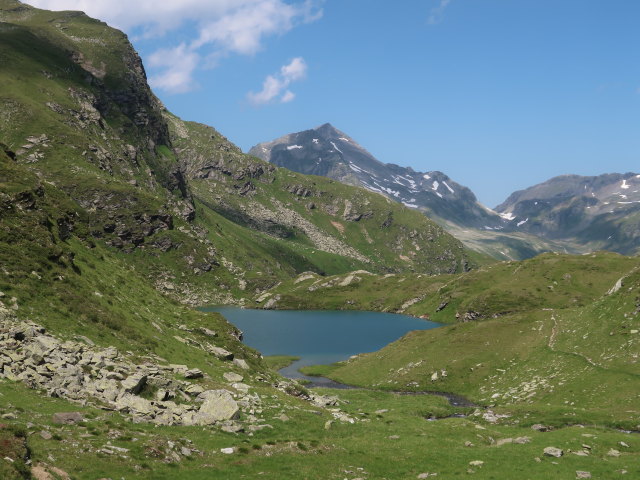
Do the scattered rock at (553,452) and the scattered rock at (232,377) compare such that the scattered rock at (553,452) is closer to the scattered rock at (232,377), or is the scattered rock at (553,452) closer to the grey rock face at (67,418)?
the scattered rock at (232,377)

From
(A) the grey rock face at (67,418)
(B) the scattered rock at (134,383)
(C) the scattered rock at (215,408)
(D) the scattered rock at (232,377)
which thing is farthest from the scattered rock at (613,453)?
(A) the grey rock face at (67,418)

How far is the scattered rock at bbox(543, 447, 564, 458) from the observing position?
35406 mm

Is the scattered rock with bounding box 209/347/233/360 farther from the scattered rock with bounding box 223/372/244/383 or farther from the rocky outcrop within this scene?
the rocky outcrop

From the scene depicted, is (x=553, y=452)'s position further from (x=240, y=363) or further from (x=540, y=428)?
(x=240, y=363)

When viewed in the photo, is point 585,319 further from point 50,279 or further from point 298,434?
point 50,279

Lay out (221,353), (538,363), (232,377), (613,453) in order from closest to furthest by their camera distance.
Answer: (613,453) < (232,377) < (221,353) < (538,363)

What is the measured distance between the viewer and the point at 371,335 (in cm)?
18525

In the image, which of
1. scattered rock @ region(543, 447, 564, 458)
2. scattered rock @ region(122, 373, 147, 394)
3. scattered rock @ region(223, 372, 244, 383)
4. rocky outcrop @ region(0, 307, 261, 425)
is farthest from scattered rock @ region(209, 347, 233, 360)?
scattered rock @ region(543, 447, 564, 458)

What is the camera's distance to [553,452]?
35688mm

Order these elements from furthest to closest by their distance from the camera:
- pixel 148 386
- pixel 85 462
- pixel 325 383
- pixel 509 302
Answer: pixel 509 302, pixel 325 383, pixel 148 386, pixel 85 462

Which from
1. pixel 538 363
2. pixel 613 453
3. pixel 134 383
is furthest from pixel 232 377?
pixel 538 363

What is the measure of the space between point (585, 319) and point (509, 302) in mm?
102456

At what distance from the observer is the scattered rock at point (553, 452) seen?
116 feet

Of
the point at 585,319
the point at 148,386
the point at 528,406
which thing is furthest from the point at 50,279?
the point at 585,319
